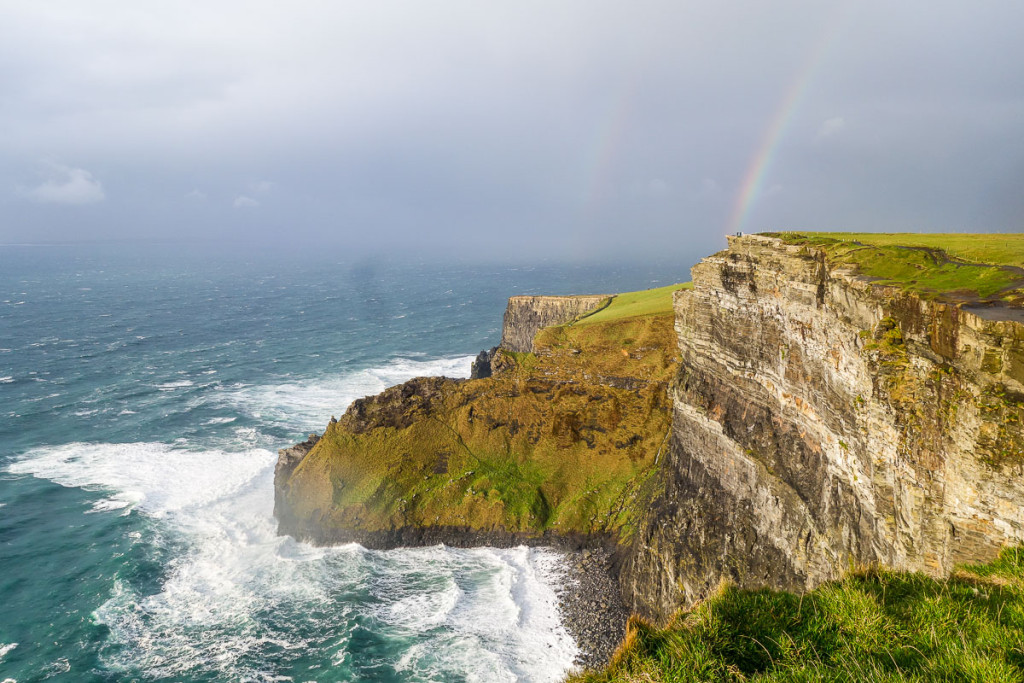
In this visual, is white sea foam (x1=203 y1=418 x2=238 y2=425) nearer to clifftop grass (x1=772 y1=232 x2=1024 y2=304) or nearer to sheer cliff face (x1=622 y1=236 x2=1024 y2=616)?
sheer cliff face (x1=622 y1=236 x2=1024 y2=616)

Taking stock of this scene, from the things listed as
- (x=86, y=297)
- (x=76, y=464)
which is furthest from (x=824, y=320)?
(x=86, y=297)

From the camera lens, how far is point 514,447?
4412cm

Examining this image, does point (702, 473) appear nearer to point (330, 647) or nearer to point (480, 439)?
point (480, 439)

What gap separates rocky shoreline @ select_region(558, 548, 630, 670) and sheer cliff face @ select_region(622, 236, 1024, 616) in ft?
4.53

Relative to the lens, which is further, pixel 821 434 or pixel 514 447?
pixel 514 447

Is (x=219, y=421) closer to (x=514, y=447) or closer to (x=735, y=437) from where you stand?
(x=514, y=447)

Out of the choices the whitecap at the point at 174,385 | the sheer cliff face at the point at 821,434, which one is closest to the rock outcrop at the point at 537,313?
the sheer cliff face at the point at 821,434

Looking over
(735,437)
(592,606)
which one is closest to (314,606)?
(592,606)

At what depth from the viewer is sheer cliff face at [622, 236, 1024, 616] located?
48.6ft

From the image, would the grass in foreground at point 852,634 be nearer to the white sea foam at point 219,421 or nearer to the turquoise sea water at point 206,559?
the turquoise sea water at point 206,559

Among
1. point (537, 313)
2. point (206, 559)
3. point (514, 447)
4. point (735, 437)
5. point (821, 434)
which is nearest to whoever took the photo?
point (821, 434)

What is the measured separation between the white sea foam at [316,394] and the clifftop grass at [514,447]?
872 inches

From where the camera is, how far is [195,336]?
10719 centimetres

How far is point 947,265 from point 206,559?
4449cm
